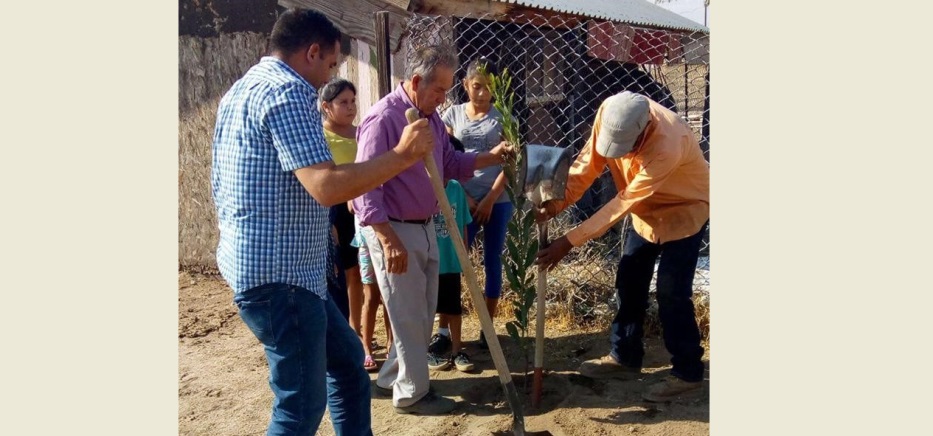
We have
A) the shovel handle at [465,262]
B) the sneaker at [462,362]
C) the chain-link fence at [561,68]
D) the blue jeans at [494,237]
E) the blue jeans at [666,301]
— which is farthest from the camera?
the chain-link fence at [561,68]

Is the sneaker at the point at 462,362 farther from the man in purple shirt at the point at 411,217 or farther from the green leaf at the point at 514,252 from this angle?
the green leaf at the point at 514,252

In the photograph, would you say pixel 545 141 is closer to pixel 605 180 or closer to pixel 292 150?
pixel 605 180

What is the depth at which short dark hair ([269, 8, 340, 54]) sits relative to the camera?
2584 millimetres

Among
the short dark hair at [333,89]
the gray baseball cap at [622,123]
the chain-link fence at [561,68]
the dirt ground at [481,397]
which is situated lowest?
the dirt ground at [481,397]

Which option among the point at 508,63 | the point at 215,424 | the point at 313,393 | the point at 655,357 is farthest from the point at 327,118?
the point at 508,63

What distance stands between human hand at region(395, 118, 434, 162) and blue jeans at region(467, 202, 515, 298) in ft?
6.99

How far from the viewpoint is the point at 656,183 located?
140 inches

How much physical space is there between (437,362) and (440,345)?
Result: 202mm

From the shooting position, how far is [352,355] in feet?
9.64

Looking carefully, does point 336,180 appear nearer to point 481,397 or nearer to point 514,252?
point 514,252

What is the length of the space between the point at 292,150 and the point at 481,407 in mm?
2264

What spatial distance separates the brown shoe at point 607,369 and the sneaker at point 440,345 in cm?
91

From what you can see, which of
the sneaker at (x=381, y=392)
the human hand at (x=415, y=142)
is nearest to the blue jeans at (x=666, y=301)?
the sneaker at (x=381, y=392)

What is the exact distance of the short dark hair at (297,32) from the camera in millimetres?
2584
